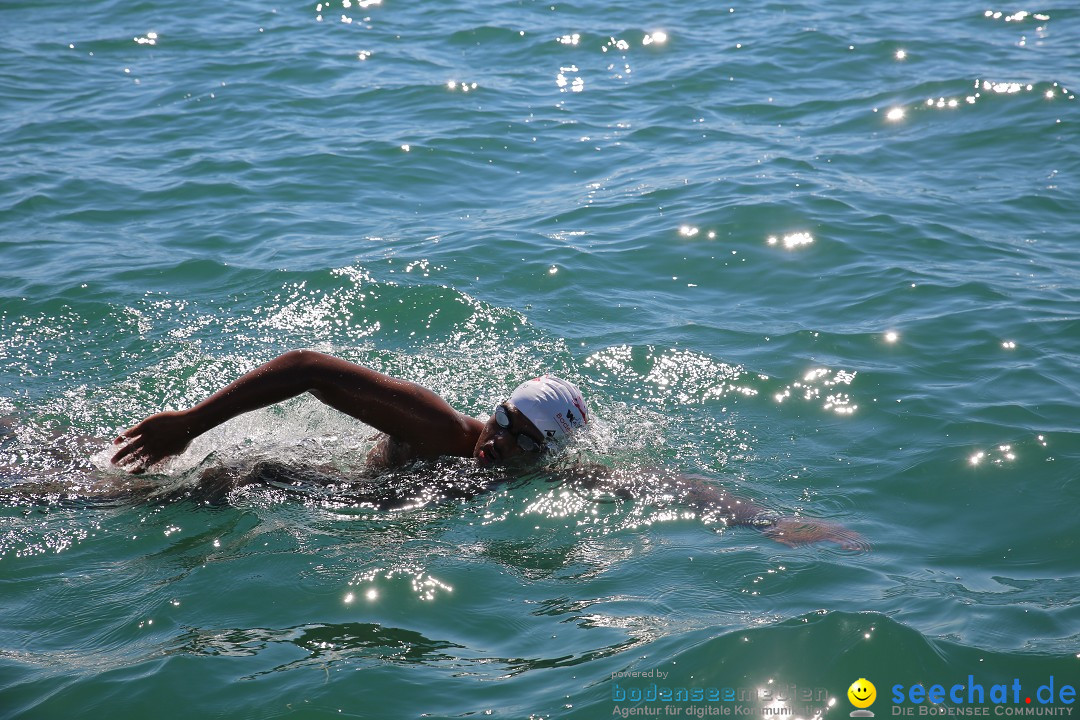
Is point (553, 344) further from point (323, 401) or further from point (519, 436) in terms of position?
point (323, 401)

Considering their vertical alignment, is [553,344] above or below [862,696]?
above

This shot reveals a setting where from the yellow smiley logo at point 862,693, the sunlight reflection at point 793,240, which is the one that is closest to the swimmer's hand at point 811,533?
the yellow smiley logo at point 862,693

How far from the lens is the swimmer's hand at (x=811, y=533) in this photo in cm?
546

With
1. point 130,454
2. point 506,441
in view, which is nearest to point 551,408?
point 506,441

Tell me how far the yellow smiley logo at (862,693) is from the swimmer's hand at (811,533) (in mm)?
1166

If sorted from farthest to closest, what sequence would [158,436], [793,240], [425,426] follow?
[793,240] < [425,426] < [158,436]

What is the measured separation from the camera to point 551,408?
625 centimetres

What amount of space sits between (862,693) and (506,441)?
2601 mm

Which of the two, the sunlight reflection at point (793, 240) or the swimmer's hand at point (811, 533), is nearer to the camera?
the swimmer's hand at point (811, 533)

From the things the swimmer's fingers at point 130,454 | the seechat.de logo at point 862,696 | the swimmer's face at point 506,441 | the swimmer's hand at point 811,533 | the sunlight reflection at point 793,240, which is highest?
the sunlight reflection at point 793,240

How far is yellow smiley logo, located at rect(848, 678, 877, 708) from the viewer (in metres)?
4.23

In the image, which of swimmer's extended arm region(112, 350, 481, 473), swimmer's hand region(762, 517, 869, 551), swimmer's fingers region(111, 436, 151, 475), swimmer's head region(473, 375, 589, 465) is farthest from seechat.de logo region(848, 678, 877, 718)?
swimmer's fingers region(111, 436, 151, 475)

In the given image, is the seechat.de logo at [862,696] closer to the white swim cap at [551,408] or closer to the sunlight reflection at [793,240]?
the white swim cap at [551,408]

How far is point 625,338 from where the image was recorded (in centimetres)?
804
